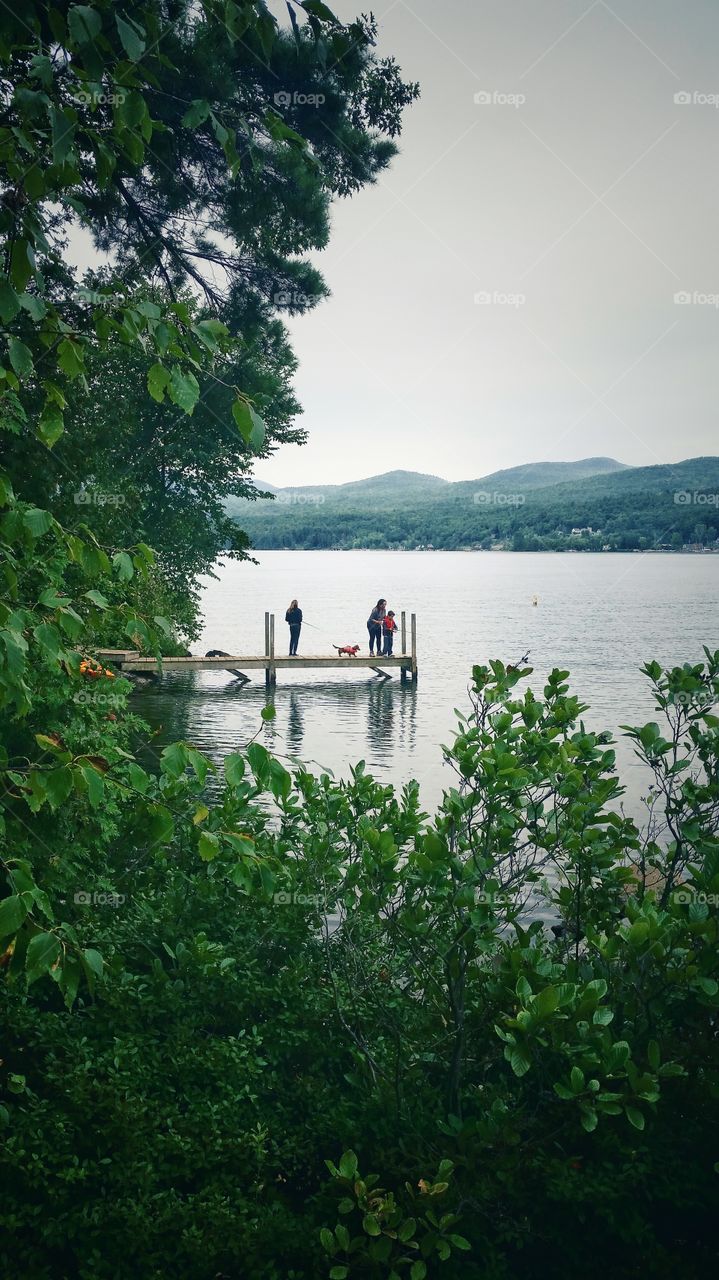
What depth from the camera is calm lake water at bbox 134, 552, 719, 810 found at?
2180 centimetres

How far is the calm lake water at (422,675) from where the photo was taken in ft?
71.5

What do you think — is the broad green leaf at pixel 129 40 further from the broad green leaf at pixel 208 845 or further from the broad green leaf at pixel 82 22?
the broad green leaf at pixel 208 845

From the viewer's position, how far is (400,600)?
3984 inches

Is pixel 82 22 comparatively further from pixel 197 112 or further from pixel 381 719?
pixel 381 719

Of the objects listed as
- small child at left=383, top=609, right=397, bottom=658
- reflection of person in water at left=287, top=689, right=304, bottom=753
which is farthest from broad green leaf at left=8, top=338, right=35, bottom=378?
small child at left=383, top=609, right=397, bottom=658

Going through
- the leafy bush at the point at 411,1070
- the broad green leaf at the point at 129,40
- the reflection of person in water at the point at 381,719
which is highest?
the broad green leaf at the point at 129,40

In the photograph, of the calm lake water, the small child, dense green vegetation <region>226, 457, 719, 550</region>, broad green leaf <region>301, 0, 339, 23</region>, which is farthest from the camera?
→ dense green vegetation <region>226, 457, 719, 550</region>

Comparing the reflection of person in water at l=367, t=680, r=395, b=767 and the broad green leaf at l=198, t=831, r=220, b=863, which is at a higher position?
the broad green leaf at l=198, t=831, r=220, b=863

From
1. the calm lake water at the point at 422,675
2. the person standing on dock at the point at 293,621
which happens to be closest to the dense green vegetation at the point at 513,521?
the calm lake water at the point at 422,675

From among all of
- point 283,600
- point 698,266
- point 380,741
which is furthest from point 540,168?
point 283,600

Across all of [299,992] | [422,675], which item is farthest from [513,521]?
[299,992]

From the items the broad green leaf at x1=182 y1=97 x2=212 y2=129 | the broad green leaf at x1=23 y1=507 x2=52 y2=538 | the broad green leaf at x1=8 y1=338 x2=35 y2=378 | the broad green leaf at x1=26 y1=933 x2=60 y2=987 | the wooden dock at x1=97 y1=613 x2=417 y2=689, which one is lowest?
the wooden dock at x1=97 y1=613 x2=417 y2=689

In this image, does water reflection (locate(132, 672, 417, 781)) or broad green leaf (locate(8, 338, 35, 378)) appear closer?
broad green leaf (locate(8, 338, 35, 378))

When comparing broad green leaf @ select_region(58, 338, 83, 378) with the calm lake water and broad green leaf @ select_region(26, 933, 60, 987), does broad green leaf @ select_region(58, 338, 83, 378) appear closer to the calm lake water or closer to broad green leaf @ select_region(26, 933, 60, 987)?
the calm lake water
